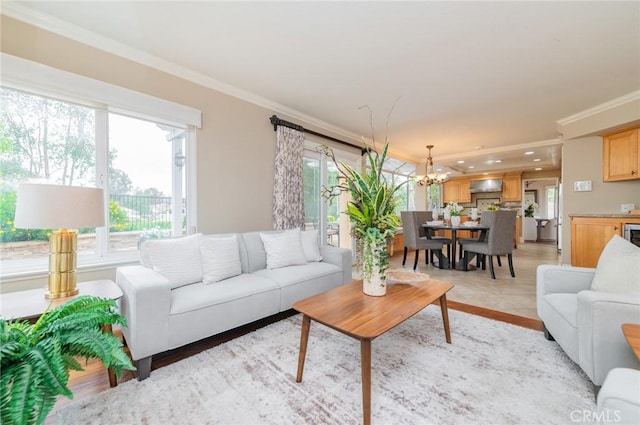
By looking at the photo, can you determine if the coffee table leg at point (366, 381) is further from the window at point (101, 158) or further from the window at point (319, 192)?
the window at point (319, 192)

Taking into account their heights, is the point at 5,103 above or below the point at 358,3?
below

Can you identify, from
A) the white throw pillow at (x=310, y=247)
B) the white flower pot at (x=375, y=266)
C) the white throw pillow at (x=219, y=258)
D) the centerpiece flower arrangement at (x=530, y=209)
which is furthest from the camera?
the centerpiece flower arrangement at (x=530, y=209)

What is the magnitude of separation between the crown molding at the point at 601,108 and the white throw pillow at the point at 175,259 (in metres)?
5.40

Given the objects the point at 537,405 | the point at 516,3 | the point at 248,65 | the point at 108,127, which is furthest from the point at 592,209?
the point at 108,127

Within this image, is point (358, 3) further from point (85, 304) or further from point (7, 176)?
point (7, 176)

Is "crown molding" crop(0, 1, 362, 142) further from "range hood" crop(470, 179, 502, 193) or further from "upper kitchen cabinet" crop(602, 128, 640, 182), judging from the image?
"range hood" crop(470, 179, 502, 193)

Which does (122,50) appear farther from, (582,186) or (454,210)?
(582,186)

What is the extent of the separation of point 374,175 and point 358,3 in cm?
121

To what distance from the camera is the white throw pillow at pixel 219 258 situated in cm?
223

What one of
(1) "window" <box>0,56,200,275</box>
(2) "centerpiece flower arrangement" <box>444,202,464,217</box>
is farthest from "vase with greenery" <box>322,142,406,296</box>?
(2) "centerpiece flower arrangement" <box>444,202,464,217</box>

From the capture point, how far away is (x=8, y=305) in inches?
55.7

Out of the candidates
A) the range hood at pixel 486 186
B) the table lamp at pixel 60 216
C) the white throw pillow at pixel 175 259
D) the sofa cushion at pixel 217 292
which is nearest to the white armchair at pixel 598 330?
the sofa cushion at pixel 217 292

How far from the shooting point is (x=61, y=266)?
1.59 meters

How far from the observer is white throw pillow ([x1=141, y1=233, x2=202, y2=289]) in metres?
2.03
